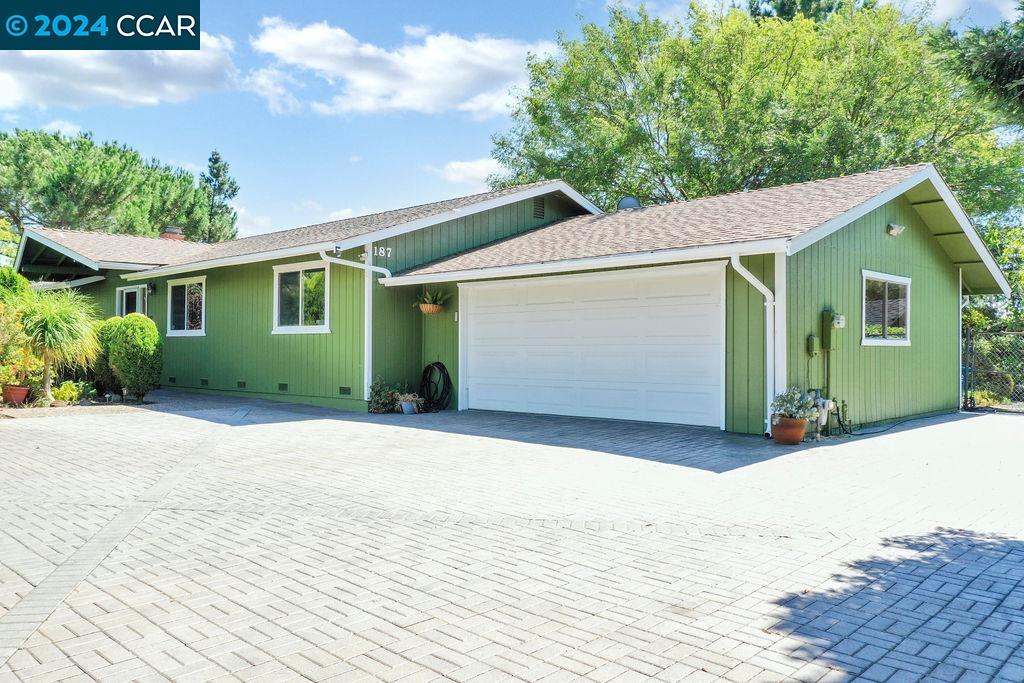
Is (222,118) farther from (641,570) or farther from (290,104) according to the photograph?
(641,570)

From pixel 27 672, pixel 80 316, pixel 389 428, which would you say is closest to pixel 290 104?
pixel 80 316

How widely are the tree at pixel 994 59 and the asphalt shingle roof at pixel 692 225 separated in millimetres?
2827

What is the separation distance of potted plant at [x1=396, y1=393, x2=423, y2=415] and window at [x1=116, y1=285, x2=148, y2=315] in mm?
9314

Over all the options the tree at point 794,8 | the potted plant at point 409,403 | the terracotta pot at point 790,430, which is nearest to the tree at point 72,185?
the potted plant at point 409,403

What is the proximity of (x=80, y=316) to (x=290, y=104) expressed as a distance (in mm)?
10748

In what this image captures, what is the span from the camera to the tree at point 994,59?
18.5ft

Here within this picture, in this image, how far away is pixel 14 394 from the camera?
12.6 meters

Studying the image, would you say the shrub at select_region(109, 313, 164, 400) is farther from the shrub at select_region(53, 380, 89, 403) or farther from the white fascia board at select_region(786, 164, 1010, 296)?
the white fascia board at select_region(786, 164, 1010, 296)

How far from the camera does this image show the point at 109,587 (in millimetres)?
3857

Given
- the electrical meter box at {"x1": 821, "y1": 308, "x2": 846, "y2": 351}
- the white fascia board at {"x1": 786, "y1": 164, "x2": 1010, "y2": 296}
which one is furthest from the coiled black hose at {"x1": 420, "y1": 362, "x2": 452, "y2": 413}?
the white fascia board at {"x1": 786, "y1": 164, "x2": 1010, "y2": 296}

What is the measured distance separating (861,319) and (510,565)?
8.67 metres

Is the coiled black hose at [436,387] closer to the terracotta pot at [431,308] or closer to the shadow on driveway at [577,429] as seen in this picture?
the shadow on driveway at [577,429]

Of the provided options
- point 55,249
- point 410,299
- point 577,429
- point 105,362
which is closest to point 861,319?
point 577,429

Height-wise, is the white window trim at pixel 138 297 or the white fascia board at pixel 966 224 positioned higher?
the white fascia board at pixel 966 224
